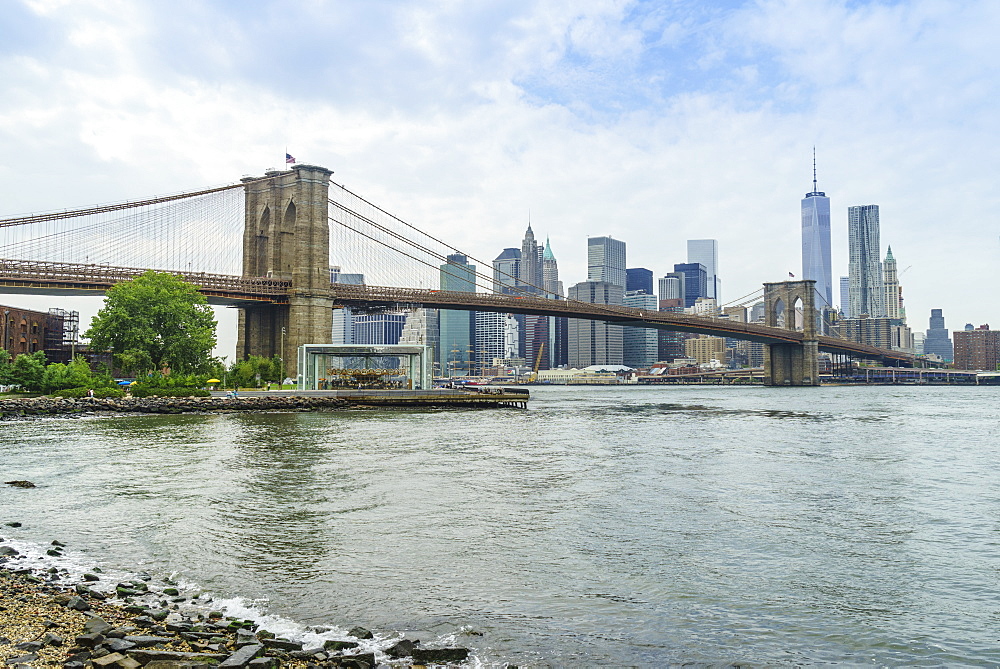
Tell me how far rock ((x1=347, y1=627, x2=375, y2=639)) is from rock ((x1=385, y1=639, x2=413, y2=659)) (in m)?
0.59

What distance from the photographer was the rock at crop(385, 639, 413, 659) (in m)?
9.05

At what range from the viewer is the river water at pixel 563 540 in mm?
10188

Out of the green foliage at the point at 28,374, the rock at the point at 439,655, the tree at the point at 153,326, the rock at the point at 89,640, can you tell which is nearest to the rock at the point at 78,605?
the rock at the point at 89,640

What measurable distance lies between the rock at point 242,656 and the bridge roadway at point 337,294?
65.4 m

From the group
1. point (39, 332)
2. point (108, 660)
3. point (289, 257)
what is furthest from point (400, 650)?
point (39, 332)

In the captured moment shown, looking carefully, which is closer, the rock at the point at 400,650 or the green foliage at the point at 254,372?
the rock at the point at 400,650

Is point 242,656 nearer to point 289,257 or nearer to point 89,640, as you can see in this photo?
point 89,640

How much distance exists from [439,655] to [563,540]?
6399 mm

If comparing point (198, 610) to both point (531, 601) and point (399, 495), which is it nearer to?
point (531, 601)

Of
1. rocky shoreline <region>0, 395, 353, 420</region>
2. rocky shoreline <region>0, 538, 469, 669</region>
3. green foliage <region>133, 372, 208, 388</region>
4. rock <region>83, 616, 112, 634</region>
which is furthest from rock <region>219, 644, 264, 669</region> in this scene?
green foliage <region>133, 372, 208, 388</region>

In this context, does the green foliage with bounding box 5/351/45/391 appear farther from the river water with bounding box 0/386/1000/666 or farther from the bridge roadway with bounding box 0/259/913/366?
the river water with bounding box 0/386/1000/666

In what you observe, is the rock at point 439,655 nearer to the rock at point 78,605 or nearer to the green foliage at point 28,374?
the rock at point 78,605

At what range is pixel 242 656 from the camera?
8266mm

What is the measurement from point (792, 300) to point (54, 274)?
138348 millimetres
